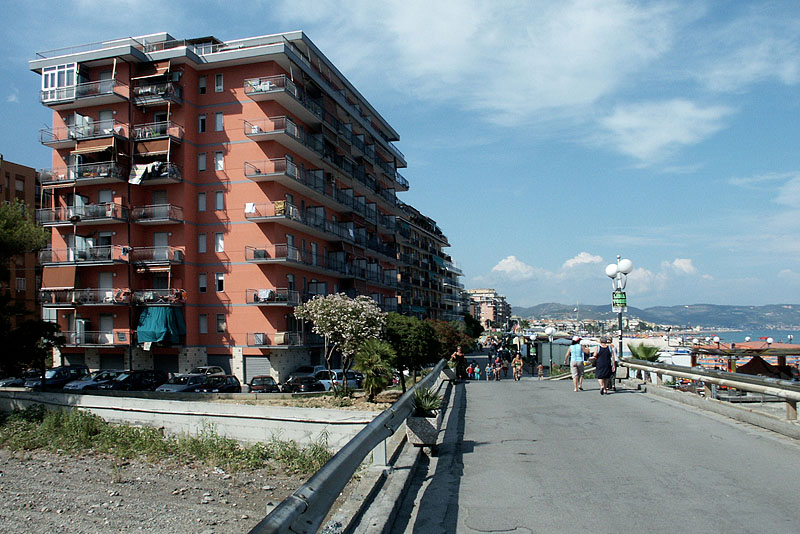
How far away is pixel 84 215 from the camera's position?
42188 mm

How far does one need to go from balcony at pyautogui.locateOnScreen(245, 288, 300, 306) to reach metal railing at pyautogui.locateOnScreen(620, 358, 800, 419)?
26.3 m

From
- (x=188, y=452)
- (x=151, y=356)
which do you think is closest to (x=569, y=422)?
(x=188, y=452)

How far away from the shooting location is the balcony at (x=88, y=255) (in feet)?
136

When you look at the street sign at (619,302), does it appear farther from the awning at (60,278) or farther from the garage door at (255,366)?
the awning at (60,278)

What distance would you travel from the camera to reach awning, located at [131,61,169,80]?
41594 mm

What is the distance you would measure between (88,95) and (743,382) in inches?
1676

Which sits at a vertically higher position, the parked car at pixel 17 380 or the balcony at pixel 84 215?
the balcony at pixel 84 215

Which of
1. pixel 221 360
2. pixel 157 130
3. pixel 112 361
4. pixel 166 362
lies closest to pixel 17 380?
pixel 112 361

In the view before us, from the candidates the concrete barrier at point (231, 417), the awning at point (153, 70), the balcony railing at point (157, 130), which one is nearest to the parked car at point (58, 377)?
the concrete barrier at point (231, 417)

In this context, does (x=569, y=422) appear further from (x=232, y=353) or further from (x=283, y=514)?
(x=232, y=353)

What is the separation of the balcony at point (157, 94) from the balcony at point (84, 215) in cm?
693

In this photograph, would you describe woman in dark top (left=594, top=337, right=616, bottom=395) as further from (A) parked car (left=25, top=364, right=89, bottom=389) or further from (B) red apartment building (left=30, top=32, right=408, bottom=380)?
(A) parked car (left=25, top=364, right=89, bottom=389)

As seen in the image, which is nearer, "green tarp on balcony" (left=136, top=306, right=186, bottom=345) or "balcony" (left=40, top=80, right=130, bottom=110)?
"green tarp on balcony" (left=136, top=306, right=186, bottom=345)

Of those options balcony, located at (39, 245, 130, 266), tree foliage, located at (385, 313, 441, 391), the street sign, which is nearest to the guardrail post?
the street sign
